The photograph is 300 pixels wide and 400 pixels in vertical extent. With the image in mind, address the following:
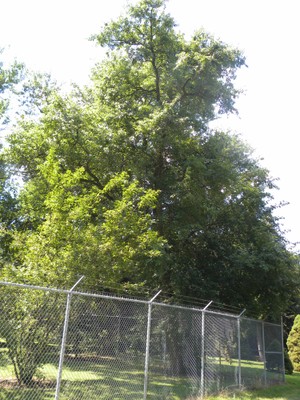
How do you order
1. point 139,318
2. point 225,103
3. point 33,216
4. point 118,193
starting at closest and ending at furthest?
1. point 139,318
2. point 33,216
3. point 118,193
4. point 225,103

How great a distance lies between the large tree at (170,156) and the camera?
15.9 m

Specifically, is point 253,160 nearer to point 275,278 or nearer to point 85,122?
point 275,278

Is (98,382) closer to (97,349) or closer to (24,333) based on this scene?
(97,349)

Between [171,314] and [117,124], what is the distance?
9.07 m

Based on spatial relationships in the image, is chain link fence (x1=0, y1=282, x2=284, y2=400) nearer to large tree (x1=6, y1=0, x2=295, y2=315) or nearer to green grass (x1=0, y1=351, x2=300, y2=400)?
green grass (x1=0, y1=351, x2=300, y2=400)

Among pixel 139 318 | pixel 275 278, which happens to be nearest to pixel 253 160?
pixel 275 278

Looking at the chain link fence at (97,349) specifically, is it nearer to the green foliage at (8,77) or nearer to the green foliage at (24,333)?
the green foliage at (24,333)

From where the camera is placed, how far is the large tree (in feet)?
52.2

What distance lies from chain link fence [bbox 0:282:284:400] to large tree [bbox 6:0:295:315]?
13.7ft

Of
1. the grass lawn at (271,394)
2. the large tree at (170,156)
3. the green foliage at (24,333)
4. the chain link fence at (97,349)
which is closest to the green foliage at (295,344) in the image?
the large tree at (170,156)

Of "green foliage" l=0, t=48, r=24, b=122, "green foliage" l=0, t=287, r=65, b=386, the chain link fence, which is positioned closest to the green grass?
the chain link fence

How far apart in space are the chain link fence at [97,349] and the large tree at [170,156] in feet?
13.7

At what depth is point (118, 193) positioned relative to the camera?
16.2 m

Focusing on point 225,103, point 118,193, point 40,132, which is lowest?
point 118,193
